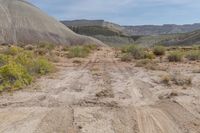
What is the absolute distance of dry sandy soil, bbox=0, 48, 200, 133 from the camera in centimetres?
949

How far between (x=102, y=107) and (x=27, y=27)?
240 feet

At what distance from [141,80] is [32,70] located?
17.7 ft

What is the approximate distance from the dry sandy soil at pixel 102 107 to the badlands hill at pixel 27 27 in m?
59.5

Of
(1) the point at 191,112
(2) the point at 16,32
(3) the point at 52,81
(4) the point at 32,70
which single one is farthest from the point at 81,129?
(2) the point at 16,32

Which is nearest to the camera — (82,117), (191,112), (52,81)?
(82,117)

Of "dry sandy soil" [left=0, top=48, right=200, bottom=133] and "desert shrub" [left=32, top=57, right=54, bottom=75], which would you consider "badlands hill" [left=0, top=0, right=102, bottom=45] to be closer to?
"desert shrub" [left=32, top=57, right=54, bottom=75]

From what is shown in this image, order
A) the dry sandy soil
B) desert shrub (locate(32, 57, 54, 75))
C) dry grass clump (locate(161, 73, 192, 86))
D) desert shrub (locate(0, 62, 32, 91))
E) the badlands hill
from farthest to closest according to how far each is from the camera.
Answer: the badlands hill
desert shrub (locate(32, 57, 54, 75))
dry grass clump (locate(161, 73, 192, 86))
desert shrub (locate(0, 62, 32, 91))
the dry sandy soil

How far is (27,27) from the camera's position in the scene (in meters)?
82.7

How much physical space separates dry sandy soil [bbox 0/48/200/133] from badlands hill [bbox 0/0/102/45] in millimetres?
59531

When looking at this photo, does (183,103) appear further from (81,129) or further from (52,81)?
(52,81)

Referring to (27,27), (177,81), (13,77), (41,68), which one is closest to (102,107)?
(13,77)

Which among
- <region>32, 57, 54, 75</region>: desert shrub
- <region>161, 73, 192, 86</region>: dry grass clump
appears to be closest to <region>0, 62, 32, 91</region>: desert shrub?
<region>32, 57, 54, 75</region>: desert shrub

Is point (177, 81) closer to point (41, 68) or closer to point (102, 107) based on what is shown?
point (102, 107)

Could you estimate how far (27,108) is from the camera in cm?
1160
